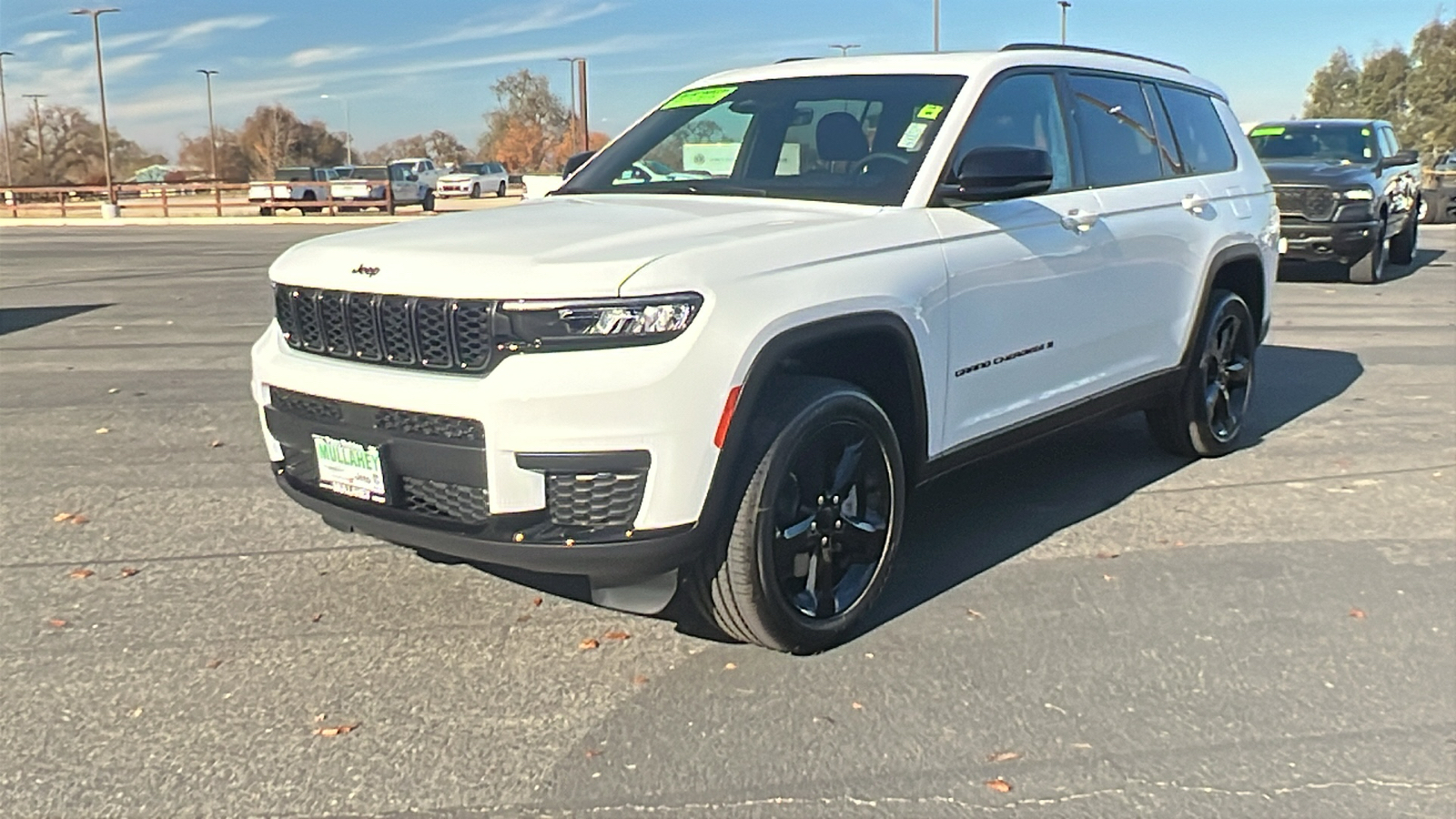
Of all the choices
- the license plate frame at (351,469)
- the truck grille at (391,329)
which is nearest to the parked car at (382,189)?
the truck grille at (391,329)

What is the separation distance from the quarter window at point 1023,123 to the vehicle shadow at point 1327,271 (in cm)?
1121

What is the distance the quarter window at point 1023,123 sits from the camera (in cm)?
453

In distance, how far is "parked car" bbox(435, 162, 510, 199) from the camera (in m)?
49.8

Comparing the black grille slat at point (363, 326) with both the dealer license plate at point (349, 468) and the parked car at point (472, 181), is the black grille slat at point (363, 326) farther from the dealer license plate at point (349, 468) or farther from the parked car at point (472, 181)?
the parked car at point (472, 181)

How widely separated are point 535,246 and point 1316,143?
1394cm

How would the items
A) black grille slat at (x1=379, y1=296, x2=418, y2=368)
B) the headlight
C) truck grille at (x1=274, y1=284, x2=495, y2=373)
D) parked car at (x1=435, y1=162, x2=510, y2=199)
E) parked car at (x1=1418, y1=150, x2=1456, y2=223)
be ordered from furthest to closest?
parked car at (x1=435, y1=162, x2=510, y2=199) → parked car at (x1=1418, y1=150, x2=1456, y2=223) → black grille slat at (x1=379, y1=296, x2=418, y2=368) → truck grille at (x1=274, y1=284, x2=495, y2=373) → the headlight

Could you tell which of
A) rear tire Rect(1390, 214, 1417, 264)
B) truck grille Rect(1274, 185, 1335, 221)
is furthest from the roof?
rear tire Rect(1390, 214, 1417, 264)

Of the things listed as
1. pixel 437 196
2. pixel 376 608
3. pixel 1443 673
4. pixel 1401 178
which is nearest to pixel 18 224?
pixel 437 196

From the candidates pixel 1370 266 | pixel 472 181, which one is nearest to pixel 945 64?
pixel 1370 266

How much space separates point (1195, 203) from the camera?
5.75 metres

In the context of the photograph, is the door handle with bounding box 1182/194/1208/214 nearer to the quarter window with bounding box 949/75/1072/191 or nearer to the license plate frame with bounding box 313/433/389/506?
the quarter window with bounding box 949/75/1072/191

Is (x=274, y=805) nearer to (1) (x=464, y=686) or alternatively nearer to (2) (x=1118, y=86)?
(1) (x=464, y=686)

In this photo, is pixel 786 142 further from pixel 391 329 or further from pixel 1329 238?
pixel 1329 238

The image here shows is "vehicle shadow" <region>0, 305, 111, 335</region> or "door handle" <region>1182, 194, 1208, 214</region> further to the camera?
"vehicle shadow" <region>0, 305, 111, 335</region>
